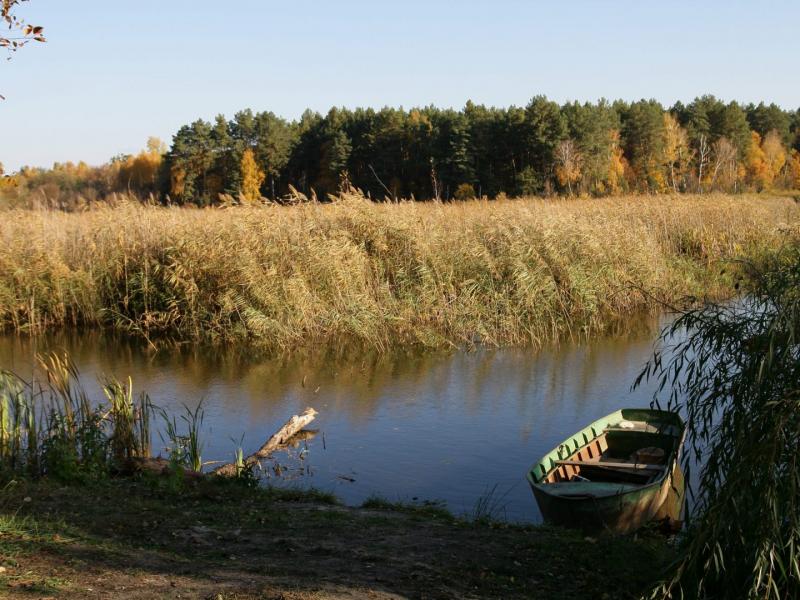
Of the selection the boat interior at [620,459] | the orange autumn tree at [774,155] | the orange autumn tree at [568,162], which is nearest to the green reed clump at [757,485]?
the boat interior at [620,459]

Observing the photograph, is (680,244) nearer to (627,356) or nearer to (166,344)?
(627,356)

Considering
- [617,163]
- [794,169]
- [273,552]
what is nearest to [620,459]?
[273,552]

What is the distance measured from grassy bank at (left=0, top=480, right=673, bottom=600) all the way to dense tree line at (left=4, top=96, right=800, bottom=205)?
32.7m

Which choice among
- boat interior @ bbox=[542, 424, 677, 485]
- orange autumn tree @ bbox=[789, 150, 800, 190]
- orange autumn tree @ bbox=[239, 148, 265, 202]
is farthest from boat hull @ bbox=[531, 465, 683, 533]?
orange autumn tree @ bbox=[789, 150, 800, 190]

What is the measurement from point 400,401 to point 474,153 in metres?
32.8

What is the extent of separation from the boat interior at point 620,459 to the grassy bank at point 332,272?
671 centimetres

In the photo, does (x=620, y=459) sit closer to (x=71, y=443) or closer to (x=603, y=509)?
(x=603, y=509)

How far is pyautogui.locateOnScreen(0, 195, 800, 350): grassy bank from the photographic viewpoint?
16.6 m

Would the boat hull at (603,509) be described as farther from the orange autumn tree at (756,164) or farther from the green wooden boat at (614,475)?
the orange autumn tree at (756,164)

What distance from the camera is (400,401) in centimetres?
1278

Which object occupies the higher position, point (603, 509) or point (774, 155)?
point (774, 155)

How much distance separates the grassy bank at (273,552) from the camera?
4.88m

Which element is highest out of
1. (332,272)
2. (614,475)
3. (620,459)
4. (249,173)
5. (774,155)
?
(774,155)

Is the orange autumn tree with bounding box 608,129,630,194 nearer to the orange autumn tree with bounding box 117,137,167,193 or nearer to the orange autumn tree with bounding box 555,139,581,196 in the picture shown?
the orange autumn tree with bounding box 555,139,581,196
